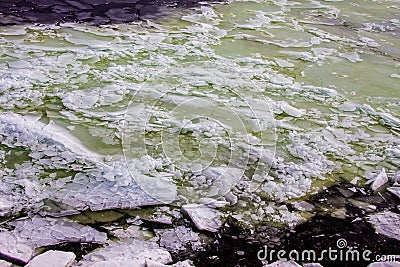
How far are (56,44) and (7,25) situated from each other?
2.39 ft

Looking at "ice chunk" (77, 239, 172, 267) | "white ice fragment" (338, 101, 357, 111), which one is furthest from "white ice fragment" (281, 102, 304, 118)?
"ice chunk" (77, 239, 172, 267)

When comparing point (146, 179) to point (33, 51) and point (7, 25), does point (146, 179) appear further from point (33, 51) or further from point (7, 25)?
point (7, 25)

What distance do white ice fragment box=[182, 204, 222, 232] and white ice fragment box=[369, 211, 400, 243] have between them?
2.38 ft

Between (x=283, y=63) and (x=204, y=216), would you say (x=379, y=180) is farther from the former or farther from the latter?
(x=283, y=63)

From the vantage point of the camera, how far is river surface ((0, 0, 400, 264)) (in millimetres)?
2094

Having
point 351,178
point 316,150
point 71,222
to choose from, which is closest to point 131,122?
point 71,222

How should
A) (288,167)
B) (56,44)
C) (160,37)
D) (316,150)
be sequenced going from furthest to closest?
(160,37) → (56,44) → (316,150) → (288,167)

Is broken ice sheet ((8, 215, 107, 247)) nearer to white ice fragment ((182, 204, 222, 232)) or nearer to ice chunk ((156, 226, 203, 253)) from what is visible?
ice chunk ((156, 226, 203, 253))

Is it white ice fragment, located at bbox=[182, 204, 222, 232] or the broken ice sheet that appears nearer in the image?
the broken ice sheet

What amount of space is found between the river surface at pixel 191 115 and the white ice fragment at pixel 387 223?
0.82 feet

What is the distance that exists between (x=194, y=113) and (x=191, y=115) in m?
0.04

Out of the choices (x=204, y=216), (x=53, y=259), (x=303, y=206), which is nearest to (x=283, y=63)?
(x=303, y=206)

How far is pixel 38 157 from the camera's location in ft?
7.36

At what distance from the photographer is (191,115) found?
275 centimetres
